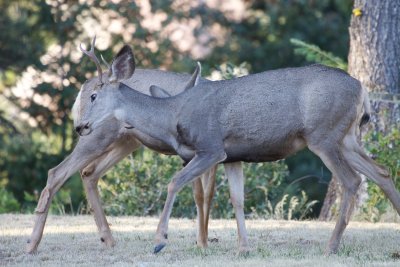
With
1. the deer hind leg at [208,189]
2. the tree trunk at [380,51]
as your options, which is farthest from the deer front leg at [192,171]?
the tree trunk at [380,51]

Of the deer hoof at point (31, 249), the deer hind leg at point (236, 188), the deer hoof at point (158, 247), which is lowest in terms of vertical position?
the deer hoof at point (31, 249)

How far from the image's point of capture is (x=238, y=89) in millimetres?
10586

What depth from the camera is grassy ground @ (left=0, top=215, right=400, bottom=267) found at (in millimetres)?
9719

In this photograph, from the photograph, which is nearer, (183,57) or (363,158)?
(363,158)

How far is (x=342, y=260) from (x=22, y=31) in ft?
43.8

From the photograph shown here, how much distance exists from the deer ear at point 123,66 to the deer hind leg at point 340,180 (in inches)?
79.3

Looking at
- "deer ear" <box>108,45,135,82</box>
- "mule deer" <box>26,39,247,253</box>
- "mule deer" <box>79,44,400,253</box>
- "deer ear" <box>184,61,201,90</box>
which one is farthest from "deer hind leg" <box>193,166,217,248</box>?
"deer ear" <box>108,45,135,82</box>

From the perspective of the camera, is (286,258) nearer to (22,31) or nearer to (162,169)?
(162,169)

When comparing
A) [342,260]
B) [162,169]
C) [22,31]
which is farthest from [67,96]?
[342,260]

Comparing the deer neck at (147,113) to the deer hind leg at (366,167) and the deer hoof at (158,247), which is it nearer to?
the deer hoof at (158,247)

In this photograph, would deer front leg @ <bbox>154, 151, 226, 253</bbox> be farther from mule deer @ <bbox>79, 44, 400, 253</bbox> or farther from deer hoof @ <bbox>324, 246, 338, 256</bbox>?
deer hoof @ <bbox>324, 246, 338, 256</bbox>

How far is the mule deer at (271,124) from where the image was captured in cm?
1020

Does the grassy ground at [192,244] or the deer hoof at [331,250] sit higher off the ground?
the deer hoof at [331,250]

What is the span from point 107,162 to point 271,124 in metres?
2.29
